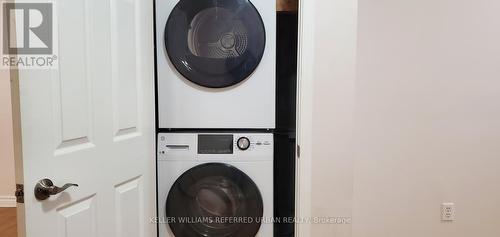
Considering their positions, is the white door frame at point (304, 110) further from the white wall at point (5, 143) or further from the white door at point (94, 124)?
the white wall at point (5, 143)

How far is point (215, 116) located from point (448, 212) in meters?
1.59

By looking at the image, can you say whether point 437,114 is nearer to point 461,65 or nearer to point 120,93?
point 461,65

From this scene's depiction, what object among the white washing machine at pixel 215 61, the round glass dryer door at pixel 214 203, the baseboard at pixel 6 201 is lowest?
the baseboard at pixel 6 201

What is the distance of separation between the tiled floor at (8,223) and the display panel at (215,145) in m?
1.70

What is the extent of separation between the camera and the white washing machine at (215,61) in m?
1.67

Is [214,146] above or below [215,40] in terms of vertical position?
below

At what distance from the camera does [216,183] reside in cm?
172

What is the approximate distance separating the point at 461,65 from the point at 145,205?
1965 mm

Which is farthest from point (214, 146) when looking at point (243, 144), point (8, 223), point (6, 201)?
point (6, 201)

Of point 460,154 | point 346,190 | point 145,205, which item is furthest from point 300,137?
point 460,154

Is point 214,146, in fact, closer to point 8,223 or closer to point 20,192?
point 20,192

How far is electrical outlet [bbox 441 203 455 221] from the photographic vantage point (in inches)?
79.3

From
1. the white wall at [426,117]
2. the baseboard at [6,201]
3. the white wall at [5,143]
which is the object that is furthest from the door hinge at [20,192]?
the baseboard at [6,201]

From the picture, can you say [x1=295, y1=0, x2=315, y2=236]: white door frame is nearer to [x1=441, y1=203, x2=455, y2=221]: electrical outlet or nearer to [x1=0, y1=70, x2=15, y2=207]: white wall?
[x1=441, y1=203, x2=455, y2=221]: electrical outlet
